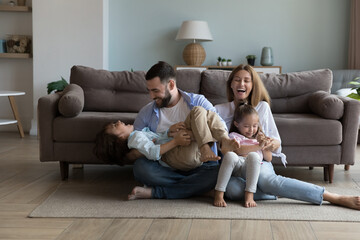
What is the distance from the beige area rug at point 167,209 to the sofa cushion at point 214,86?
3.80 feet

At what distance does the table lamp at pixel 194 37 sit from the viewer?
6.10m

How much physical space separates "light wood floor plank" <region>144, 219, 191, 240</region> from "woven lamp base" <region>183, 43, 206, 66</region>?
404 centimetres

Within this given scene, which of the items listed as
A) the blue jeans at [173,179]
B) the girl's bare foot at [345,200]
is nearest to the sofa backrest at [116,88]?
the blue jeans at [173,179]

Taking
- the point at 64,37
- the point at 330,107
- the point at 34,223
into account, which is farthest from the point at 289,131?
the point at 64,37

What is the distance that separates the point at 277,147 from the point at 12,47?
4411 mm

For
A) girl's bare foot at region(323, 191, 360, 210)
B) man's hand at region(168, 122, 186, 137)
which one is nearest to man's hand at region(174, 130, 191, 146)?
man's hand at region(168, 122, 186, 137)

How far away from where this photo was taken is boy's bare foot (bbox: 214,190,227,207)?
8.83ft

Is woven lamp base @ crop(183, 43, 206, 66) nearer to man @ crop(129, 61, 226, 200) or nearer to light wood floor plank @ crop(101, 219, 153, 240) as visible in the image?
man @ crop(129, 61, 226, 200)

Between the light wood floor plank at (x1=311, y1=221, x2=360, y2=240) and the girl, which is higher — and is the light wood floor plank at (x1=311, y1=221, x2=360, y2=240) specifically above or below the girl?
below

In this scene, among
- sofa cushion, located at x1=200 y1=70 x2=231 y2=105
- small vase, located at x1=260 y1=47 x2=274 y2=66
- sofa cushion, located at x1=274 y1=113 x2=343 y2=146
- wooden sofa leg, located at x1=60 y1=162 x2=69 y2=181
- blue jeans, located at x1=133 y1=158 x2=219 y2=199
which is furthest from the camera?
small vase, located at x1=260 y1=47 x2=274 y2=66

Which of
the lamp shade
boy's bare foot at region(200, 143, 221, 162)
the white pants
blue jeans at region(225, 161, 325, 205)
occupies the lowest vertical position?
blue jeans at region(225, 161, 325, 205)

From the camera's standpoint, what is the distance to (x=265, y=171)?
9.04 feet

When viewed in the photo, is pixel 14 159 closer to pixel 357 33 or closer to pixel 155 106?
pixel 155 106

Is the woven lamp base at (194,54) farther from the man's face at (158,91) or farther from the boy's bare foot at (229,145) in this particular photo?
the boy's bare foot at (229,145)
